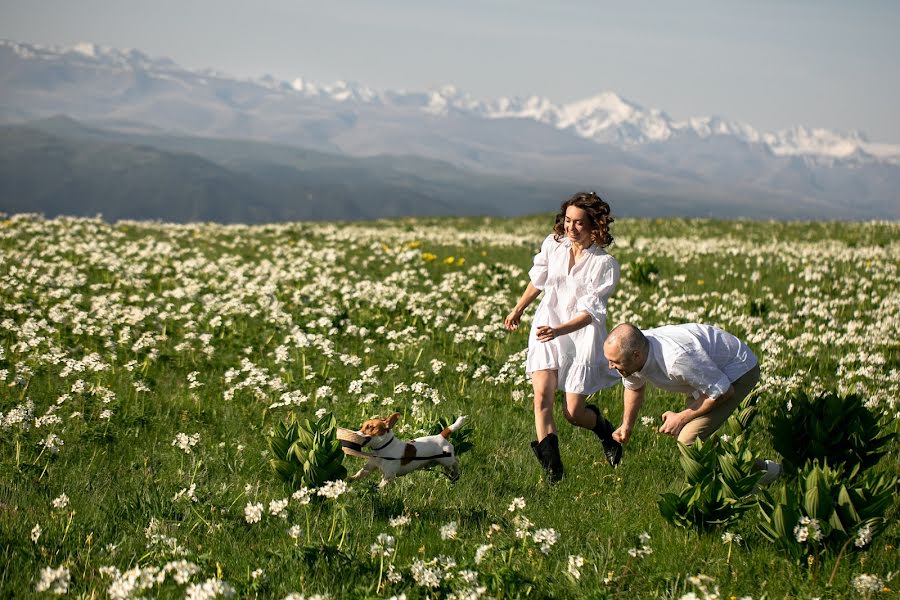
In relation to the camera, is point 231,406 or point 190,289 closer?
point 231,406

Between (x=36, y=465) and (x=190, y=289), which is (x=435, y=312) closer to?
(x=190, y=289)

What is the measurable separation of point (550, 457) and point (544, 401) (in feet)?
1.86

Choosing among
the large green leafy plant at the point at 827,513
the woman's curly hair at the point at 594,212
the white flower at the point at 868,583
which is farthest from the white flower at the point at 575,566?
the woman's curly hair at the point at 594,212

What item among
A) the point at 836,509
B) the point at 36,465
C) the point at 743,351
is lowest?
the point at 36,465

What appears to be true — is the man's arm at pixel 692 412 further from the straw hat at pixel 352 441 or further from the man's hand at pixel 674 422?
the straw hat at pixel 352 441

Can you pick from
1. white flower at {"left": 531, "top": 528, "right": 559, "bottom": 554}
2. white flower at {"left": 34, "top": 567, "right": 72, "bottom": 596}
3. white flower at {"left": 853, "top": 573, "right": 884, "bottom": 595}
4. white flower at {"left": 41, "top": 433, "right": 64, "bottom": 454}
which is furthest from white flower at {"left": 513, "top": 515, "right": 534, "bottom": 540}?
white flower at {"left": 41, "top": 433, "right": 64, "bottom": 454}

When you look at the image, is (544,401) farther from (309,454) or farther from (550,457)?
(309,454)

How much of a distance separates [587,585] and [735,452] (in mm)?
1544

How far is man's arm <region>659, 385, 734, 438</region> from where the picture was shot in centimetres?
585

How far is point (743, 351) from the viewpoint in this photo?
20.0 ft

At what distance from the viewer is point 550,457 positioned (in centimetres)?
625

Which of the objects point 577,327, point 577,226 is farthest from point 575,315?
point 577,226

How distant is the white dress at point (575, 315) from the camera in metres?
6.65

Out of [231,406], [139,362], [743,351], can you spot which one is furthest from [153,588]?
[139,362]
